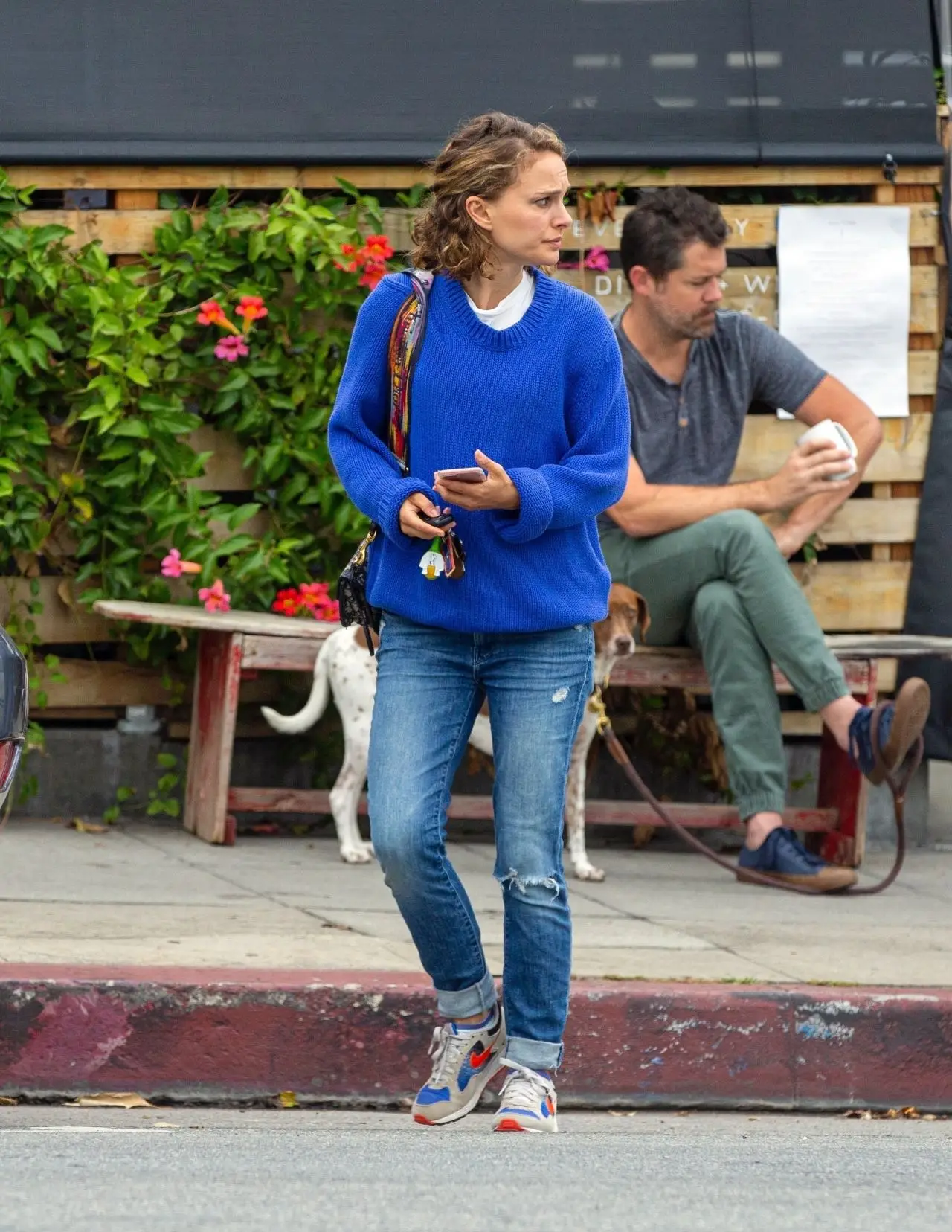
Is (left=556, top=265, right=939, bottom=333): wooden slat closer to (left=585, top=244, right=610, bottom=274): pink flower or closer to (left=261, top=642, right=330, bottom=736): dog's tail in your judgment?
(left=585, top=244, right=610, bottom=274): pink flower

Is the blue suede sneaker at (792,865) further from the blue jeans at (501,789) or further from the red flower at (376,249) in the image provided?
the blue jeans at (501,789)

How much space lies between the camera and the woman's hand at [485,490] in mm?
3582

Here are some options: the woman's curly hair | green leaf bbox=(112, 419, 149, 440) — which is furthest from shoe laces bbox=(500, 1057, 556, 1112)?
green leaf bbox=(112, 419, 149, 440)

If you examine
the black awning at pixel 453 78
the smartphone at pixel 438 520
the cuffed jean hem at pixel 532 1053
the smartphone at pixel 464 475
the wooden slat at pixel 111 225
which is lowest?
the cuffed jean hem at pixel 532 1053

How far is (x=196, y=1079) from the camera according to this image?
4367 mm

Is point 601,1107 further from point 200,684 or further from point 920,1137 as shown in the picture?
point 200,684

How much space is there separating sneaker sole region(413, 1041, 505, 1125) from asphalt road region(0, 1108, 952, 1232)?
0.04 m

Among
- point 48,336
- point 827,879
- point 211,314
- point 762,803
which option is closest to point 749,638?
point 762,803

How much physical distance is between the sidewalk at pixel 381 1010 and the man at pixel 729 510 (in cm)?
76

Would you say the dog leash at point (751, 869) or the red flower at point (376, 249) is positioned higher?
the red flower at point (376, 249)

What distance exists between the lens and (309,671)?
672cm

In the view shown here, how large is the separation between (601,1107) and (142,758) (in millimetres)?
2701

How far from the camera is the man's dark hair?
6.15 metres

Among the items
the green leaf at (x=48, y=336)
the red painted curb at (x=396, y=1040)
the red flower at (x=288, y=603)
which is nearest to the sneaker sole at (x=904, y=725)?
the red painted curb at (x=396, y=1040)
